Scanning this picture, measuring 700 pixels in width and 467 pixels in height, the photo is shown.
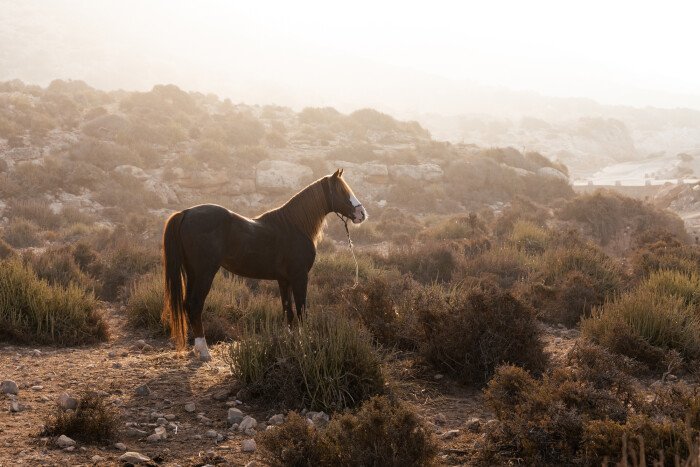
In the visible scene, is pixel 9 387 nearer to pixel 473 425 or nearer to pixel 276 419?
pixel 276 419

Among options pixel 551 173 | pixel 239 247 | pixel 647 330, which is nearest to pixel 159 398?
pixel 239 247

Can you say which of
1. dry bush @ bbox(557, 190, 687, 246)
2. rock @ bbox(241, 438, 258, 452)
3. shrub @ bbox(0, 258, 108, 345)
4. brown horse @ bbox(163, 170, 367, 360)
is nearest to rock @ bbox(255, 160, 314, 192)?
dry bush @ bbox(557, 190, 687, 246)

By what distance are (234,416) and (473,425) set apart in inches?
77.3

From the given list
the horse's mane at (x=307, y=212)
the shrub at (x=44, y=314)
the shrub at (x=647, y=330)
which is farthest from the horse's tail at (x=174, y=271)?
the shrub at (x=647, y=330)

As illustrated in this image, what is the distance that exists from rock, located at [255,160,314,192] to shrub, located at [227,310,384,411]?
20356mm

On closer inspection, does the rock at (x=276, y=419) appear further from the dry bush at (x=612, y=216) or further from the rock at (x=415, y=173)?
the rock at (x=415, y=173)

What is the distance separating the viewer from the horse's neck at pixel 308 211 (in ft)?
24.3

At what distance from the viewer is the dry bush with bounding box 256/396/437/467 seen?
3.85m

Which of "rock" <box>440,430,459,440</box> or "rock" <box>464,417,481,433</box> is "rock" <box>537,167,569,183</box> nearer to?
"rock" <box>464,417,481,433</box>

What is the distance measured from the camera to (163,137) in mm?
28516

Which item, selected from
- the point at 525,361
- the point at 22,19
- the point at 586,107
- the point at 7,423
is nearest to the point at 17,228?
the point at 7,423

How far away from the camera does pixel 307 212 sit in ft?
24.4

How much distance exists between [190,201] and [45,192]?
5068 mm

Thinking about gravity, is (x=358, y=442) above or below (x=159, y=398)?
above
